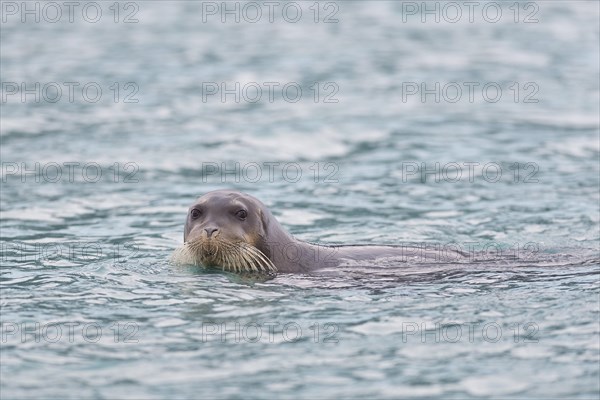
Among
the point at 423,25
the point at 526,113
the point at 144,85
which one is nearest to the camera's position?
the point at 526,113

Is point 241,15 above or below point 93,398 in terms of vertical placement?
above

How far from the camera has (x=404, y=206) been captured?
17016 mm

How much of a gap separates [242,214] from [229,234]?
0.94 ft

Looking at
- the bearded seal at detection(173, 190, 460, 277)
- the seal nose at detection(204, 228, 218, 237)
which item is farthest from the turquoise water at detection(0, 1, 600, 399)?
the seal nose at detection(204, 228, 218, 237)

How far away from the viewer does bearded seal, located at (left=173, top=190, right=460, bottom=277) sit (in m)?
11.8

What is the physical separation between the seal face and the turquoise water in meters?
0.25

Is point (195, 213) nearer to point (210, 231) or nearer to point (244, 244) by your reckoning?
point (210, 231)

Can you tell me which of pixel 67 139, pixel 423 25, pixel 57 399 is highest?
pixel 423 25

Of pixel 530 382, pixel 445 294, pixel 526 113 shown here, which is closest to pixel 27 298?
pixel 445 294

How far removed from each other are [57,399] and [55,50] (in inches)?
860

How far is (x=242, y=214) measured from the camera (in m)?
12.0

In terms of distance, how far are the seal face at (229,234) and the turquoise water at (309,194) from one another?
0.81 ft

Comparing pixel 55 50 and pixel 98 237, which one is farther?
pixel 55 50

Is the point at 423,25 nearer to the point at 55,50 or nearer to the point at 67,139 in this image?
the point at 55,50
